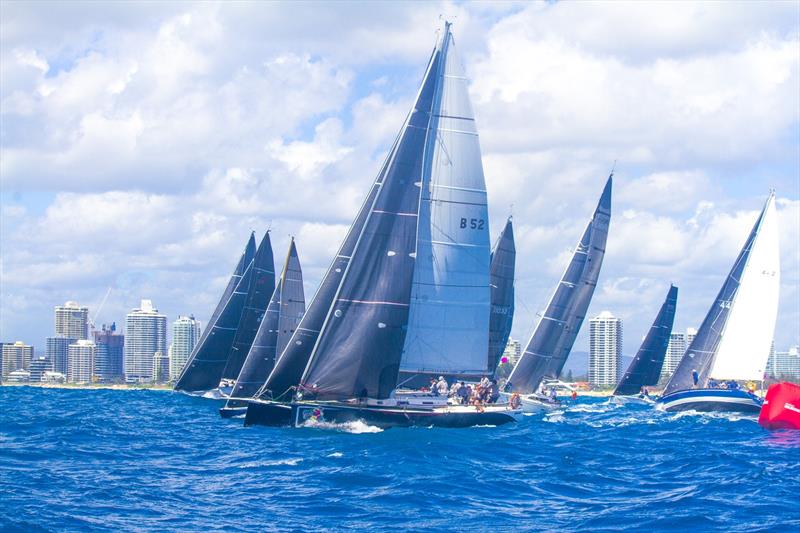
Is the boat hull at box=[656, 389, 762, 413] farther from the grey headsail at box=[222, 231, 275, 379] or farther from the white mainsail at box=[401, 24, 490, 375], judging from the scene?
the grey headsail at box=[222, 231, 275, 379]

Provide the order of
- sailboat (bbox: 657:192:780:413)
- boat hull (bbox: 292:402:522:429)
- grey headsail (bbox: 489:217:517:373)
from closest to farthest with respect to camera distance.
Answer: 1. boat hull (bbox: 292:402:522:429)
2. sailboat (bbox: 657:192:780:413)
3. grey headsail (bbox: 489:217:517:373)

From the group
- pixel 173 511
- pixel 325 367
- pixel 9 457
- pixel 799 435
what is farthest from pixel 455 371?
pixel 173 511

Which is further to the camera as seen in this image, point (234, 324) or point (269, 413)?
point (234, 324)

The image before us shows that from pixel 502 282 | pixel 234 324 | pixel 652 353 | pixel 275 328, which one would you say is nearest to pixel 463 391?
pixel 275 328

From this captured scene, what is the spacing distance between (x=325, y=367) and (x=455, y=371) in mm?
6635

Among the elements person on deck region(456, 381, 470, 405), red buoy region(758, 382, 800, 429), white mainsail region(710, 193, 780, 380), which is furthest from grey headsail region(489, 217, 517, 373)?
red buoy region(758, 382, 800, 429)

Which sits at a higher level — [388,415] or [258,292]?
[258,292]

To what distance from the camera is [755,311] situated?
6316 centimetres

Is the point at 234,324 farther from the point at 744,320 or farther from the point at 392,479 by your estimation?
the point at 392,479

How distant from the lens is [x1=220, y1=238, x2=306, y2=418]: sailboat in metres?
58.6

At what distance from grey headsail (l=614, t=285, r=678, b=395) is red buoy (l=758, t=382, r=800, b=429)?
3816cm

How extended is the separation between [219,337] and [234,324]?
1579 millimetres

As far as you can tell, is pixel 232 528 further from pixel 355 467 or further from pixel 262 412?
pixel 262 412

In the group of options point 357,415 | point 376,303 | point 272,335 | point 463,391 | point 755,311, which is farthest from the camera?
point 755,311
